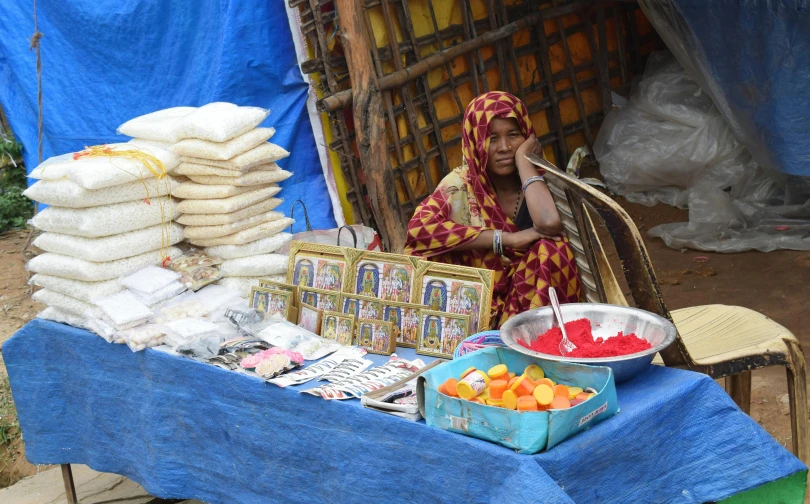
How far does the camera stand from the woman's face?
308cm

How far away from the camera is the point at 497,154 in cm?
310

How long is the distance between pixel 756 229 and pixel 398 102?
8.74 ft

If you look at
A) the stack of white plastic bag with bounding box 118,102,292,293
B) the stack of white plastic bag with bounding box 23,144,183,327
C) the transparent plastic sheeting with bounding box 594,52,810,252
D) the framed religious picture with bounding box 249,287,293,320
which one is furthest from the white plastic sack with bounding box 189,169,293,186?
the transparent plastic sheeting with bounding box 594,52,810,252

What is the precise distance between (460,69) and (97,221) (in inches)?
135

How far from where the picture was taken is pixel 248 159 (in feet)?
10.3

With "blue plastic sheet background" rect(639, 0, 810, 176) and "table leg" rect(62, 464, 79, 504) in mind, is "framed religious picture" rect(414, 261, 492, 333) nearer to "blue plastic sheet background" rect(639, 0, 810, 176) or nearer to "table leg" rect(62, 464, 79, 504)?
"table leg" rect(62, 464, 79, 504)

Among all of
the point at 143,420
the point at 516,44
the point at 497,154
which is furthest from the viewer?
the point at 516,44

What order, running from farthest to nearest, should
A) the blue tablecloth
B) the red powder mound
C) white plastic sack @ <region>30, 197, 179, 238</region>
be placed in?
white plastic sack @ <region>30, 197, 179, 238</region> → the red powder mound → the blue tablecloth

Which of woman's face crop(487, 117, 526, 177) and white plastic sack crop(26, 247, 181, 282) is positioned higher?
woman's face crop(487, 117, 526, 177)

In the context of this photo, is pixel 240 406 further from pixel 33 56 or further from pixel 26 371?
pixel 33 56

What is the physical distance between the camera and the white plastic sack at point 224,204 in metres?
3.12

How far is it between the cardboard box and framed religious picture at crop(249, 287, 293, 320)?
916 mm

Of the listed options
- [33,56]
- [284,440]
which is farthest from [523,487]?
[33,56]

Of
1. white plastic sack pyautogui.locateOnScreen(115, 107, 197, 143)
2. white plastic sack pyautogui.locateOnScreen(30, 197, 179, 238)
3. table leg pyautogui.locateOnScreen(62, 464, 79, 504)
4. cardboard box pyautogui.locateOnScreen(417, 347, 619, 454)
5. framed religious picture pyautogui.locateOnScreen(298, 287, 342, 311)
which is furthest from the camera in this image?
table leg pyautogui.locateOnScreen(62, 464, 79, 504)
